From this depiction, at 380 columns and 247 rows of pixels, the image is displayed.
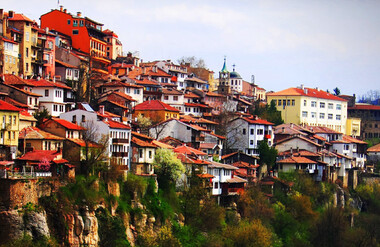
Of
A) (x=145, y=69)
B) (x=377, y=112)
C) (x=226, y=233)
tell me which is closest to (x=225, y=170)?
(x=226, y=233)

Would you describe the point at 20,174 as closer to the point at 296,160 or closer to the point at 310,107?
the point at 296,160

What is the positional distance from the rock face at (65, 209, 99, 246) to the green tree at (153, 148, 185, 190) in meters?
14.2

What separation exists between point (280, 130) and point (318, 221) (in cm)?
2464

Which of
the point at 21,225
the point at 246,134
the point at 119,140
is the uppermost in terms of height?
the point at 246,134

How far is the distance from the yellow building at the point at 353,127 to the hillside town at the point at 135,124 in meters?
0.16

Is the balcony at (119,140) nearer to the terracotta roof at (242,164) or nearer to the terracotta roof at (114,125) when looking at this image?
the terracotta roof at (114,125)

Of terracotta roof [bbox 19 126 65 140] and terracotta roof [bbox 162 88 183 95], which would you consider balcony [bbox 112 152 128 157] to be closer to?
terracotta roof [bbox 19 126 65 140]

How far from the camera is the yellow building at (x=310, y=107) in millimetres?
131375

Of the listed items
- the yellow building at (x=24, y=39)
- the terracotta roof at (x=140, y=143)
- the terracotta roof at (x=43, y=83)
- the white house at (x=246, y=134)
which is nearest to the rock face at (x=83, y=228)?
the terracotta roof at (x=140, y=143)

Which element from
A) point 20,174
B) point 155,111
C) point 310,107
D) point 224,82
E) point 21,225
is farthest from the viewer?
point 224,82

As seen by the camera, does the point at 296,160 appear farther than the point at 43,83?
Yes

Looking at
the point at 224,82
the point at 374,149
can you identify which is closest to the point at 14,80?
the point at 374,149

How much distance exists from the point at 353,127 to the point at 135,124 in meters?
60.8

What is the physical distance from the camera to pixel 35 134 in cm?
6425
